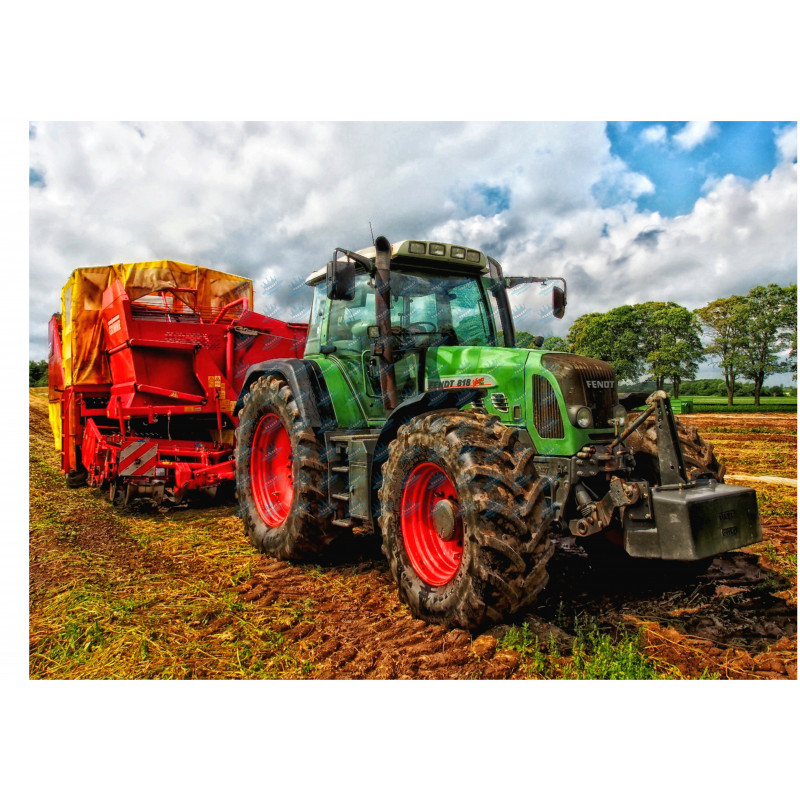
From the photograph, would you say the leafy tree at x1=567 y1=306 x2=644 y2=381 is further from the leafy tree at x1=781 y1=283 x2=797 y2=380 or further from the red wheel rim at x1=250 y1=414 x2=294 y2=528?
the red wheel rim at x1=250 y1=414 x2=294 y2=528

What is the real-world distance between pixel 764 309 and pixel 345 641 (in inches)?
1650

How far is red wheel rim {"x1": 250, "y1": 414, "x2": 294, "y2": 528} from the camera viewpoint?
6211 millimetres

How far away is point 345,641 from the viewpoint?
12.8 ft

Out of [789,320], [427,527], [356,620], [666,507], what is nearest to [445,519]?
[427,527]

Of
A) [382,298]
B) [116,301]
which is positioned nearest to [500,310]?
[382,298]

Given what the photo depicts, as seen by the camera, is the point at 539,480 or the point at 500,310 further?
the point at 500,310

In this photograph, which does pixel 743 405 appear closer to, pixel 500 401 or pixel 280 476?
pixel 280 476

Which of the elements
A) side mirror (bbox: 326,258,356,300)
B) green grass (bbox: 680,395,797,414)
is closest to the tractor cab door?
side mirror (bbox: 326,258,356,300)

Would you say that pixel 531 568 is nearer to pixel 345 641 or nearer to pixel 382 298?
pixel 345 641

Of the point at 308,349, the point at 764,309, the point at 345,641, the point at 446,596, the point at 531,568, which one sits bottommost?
the point at 345,641

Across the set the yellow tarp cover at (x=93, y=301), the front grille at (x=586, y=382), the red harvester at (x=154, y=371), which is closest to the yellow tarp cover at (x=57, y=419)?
the red harvester at (x=154, y=371)

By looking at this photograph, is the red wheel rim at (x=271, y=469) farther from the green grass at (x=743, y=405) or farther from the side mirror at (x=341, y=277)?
the green grass at (x=743, y=405)

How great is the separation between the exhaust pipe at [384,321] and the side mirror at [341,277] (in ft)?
1.10

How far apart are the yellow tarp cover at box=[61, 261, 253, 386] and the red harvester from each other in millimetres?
15
